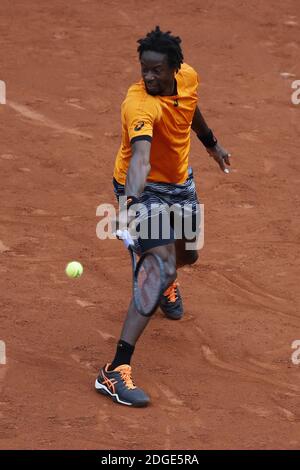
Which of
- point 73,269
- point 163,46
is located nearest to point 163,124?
point 163,46

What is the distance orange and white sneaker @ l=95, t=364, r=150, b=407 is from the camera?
7.42 m

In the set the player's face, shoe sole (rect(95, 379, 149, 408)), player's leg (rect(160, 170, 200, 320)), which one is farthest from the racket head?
the player's face

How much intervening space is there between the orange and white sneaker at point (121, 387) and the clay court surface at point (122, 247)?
8cm

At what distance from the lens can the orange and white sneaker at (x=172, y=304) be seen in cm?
873

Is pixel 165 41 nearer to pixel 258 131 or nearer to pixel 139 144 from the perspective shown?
pixel 139 144

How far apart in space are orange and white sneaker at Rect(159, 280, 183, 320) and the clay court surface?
0.08 meters

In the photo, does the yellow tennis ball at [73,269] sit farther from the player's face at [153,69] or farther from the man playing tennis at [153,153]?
the player's face at [153,69]

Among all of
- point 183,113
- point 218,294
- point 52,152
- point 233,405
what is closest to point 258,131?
point 52,152

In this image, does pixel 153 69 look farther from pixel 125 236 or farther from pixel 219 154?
pixel 219 154

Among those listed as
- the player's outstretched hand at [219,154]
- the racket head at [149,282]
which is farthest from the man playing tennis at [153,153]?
the player's outstretched hand at [219,154]

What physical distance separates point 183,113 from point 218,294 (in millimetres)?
1913

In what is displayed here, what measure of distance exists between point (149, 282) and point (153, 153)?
1.12m

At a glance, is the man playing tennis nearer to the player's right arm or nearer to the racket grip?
the player's right arm

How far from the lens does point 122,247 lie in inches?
392
